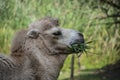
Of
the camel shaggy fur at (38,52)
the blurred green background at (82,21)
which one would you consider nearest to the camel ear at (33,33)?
the camel shaggy fur at (38,52)

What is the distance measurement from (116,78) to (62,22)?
196 cm

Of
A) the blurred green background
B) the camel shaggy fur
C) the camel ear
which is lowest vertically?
the blurred green background

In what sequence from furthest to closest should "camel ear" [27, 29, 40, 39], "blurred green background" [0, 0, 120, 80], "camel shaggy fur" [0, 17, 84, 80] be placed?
"blurred green background" [0, 0, 120, 80] → "camel ear" [27, 29, 40, 39] → "camel shaggy fur" [0, 17, 84, 80]

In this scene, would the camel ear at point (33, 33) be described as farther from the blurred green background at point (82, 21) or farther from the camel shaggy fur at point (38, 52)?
the blurred green background at point (82, 21)

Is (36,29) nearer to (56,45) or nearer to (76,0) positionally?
(56,45)

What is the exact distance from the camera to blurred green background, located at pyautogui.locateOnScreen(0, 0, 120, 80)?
39.5 ft

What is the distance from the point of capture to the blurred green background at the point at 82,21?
1204 cm

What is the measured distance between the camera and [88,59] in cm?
1425

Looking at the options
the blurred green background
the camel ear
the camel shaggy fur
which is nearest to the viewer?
the camel shaggy fur

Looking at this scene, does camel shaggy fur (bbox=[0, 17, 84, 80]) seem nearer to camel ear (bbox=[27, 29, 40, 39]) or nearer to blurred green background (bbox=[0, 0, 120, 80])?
camel ear (bbox=[27, 29, 40, 39])

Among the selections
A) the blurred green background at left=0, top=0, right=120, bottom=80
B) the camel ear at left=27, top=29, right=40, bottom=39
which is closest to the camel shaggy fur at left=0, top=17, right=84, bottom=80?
the camel ear at left=27, top=29, right=40, bottom=39

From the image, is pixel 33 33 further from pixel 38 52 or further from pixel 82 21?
pixel 82 21

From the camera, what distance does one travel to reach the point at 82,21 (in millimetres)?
12922

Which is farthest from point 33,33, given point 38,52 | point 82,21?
point 82,21
